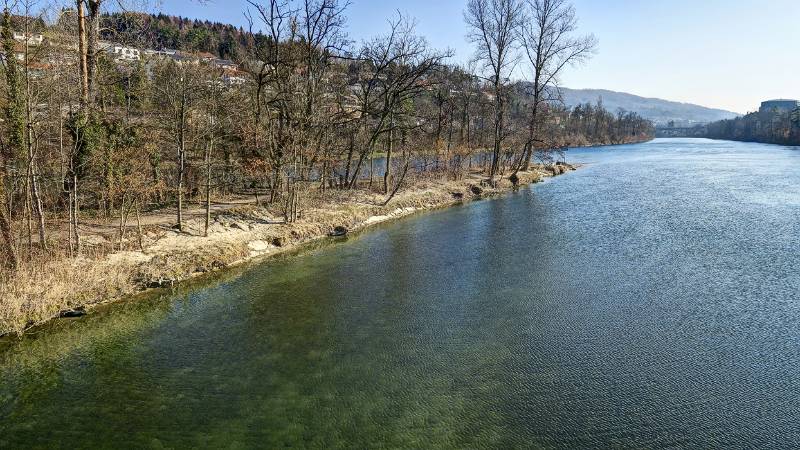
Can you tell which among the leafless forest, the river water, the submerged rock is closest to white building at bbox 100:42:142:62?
the leafless forest

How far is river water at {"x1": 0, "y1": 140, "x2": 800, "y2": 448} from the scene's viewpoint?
808 cm

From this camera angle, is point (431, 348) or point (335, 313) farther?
point (335, 313)

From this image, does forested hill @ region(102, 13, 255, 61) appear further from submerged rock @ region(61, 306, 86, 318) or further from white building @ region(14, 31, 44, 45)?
submerged rock @ region(61, 306, 86, 318)

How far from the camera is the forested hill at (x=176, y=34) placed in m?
19.2

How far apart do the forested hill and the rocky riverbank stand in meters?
7.70

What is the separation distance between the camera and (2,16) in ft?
44.7

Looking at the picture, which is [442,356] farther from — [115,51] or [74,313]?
[115,51]

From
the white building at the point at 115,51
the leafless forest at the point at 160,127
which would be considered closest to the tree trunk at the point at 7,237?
the leafless forest at the point at 160,127

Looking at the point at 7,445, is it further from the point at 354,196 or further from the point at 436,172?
the point at 436,172

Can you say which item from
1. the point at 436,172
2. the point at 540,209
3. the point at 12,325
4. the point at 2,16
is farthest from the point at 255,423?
the point at 436,172

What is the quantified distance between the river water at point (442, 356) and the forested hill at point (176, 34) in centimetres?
1062

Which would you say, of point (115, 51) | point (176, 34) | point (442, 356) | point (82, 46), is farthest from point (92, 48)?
point (176, 34)

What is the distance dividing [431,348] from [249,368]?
12.7ft

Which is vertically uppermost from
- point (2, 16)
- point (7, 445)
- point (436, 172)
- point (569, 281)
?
point (2, 16)
